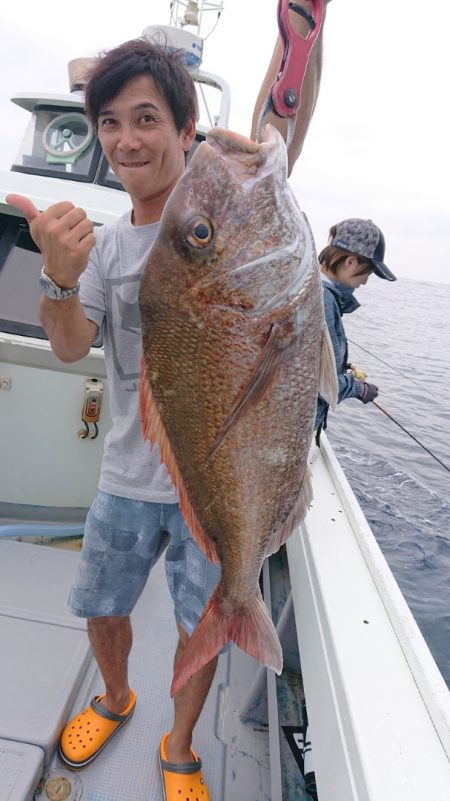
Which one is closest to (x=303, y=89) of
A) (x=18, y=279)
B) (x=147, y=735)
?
(x=18, y=279)

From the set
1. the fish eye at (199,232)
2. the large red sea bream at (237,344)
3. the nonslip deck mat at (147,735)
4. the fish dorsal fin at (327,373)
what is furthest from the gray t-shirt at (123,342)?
the nonslip deck mat at (147,735)

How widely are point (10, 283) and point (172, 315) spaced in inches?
105

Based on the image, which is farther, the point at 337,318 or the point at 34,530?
the point at 34,530

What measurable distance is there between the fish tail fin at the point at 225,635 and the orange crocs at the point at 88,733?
3.16ft

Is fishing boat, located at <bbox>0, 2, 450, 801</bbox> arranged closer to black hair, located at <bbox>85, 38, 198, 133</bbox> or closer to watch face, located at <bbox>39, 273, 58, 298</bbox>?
watch face, located at <bbox>39, 273, 58, 298</bbox>

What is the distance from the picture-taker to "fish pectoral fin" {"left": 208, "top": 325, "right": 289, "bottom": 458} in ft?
3.76

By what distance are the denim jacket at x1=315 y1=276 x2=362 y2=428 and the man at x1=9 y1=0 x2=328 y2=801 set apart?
4.84 ft

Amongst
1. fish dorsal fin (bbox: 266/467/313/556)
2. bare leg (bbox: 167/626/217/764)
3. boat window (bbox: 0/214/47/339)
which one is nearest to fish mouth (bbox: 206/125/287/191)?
fish dorsal fin (bbox: 266/467/313/556)

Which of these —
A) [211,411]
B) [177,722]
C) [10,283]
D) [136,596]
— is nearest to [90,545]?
[136,596]

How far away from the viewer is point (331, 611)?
1644 mm

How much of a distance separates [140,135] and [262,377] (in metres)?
0.88

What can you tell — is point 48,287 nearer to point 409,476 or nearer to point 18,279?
point 18,279

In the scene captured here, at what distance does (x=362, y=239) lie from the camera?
3.24 metres

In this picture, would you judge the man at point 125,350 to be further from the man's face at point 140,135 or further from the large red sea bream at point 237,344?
the large red sea bream at point 237,344
